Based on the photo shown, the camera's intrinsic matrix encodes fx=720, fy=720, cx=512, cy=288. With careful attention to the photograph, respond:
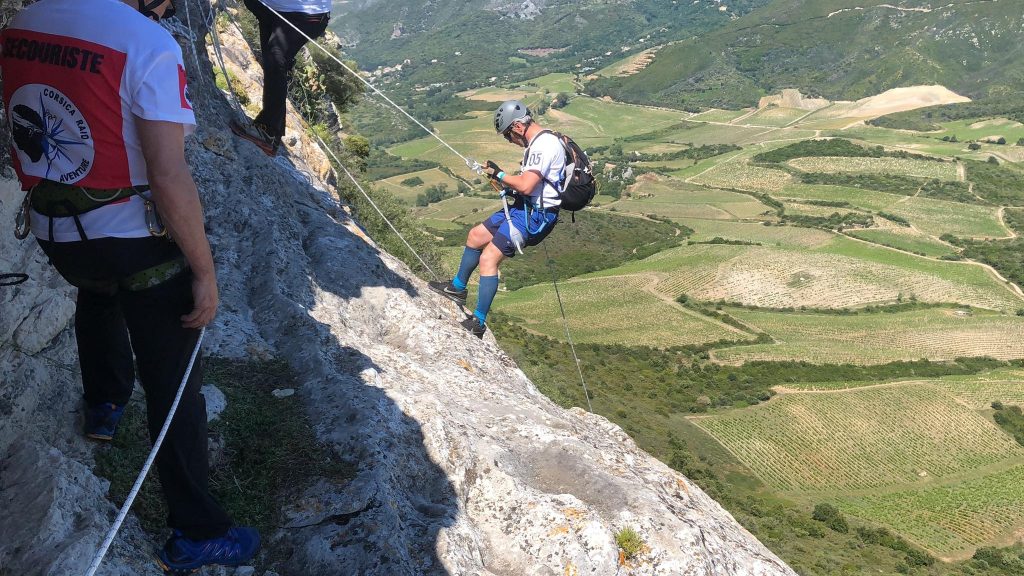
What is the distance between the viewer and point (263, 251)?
821 centimetres

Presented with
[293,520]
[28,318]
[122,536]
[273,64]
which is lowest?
[293,520]

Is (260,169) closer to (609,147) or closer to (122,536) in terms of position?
(122,536)

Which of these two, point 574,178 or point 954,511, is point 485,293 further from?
point 954,511

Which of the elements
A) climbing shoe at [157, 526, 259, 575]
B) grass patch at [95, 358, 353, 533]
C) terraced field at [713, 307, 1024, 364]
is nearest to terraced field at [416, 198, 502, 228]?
terraced field at [713, 307, 1024, 364]

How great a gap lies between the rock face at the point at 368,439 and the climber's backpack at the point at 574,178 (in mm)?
2163

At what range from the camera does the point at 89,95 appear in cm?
302

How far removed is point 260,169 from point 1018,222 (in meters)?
146

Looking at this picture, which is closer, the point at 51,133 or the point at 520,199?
the point at 51,133

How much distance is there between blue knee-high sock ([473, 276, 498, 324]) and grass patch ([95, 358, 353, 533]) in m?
3.17

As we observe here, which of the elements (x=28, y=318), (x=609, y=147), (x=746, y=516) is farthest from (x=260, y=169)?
(x=609, y=147)

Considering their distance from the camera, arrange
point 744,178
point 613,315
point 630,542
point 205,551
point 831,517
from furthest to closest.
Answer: point 744,178 < point 613,315 < point 831,517 < point 630,542 < point 205,551

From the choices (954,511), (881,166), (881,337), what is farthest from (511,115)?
(881,166)

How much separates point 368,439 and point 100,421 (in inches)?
70.9

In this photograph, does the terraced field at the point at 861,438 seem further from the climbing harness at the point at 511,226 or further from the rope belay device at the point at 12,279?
the rope belay device at the point at 12,279
